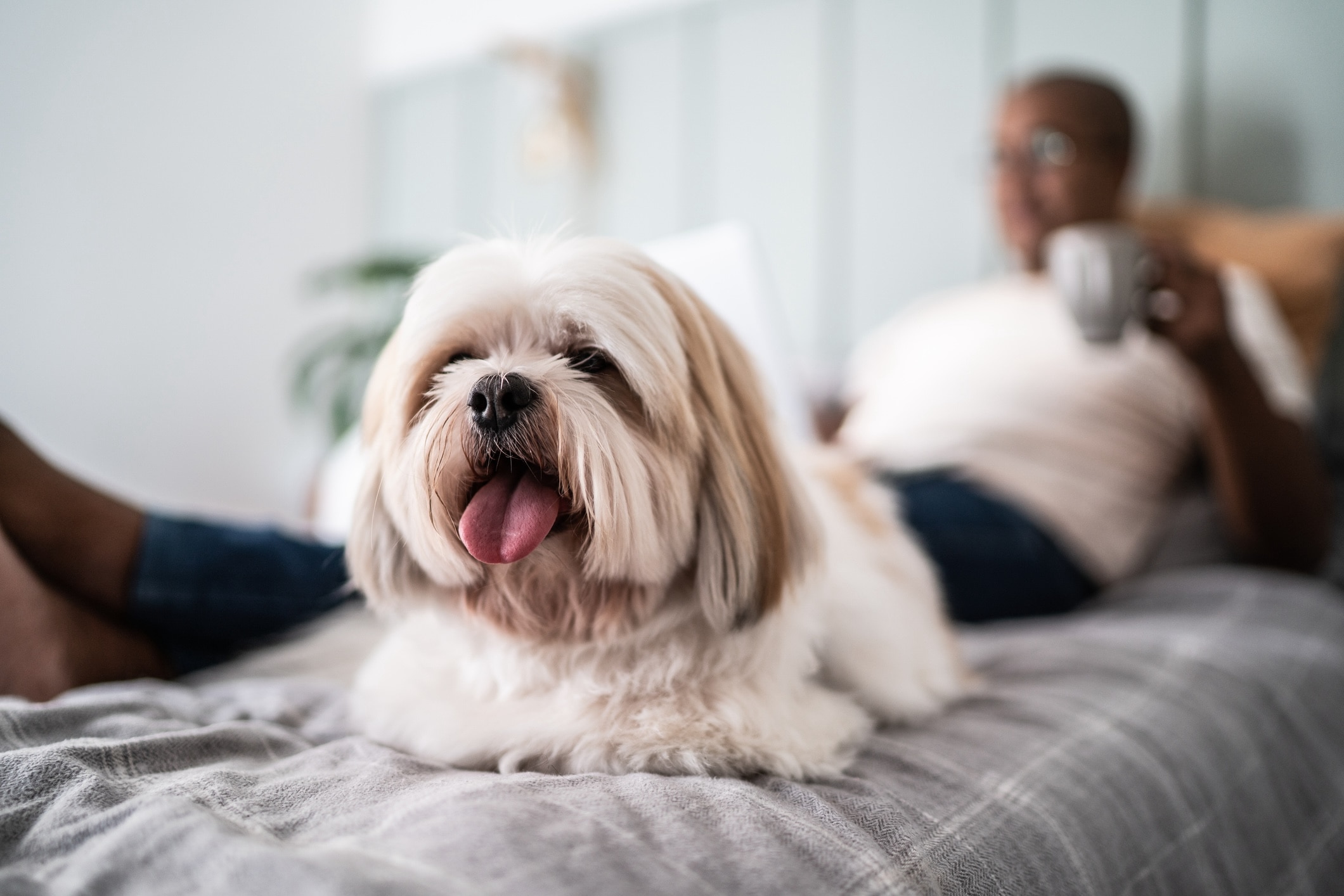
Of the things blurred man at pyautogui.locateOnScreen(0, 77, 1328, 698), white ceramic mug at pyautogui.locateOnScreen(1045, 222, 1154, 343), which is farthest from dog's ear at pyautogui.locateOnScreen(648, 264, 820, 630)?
white ceramic mug at pyautogui.locateOnScreen(1045, 222, 1154, 343)

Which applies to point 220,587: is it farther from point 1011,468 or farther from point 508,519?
point 1011,468

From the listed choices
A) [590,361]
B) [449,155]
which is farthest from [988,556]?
[449,155]

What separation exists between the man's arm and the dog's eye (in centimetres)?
121

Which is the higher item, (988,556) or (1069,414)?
(1069,414)

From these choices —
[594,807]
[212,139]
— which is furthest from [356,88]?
[594,807]

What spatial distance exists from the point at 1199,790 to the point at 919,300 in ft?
6.93

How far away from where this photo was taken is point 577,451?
845mm

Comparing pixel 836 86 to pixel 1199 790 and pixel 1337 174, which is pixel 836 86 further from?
pixel 1199 790

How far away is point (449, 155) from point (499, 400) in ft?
12.2

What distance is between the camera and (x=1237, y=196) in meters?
2.53

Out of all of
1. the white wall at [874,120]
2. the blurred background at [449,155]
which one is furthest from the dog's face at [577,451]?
the white wall at [874,120]

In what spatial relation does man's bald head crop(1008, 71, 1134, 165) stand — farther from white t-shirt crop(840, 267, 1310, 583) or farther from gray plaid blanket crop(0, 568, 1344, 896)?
gray plaid blanket crop(0, 568, 1344, 896)

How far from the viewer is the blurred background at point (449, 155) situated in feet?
A: 8.61

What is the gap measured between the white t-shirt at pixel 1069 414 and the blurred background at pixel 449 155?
0.43 meters
